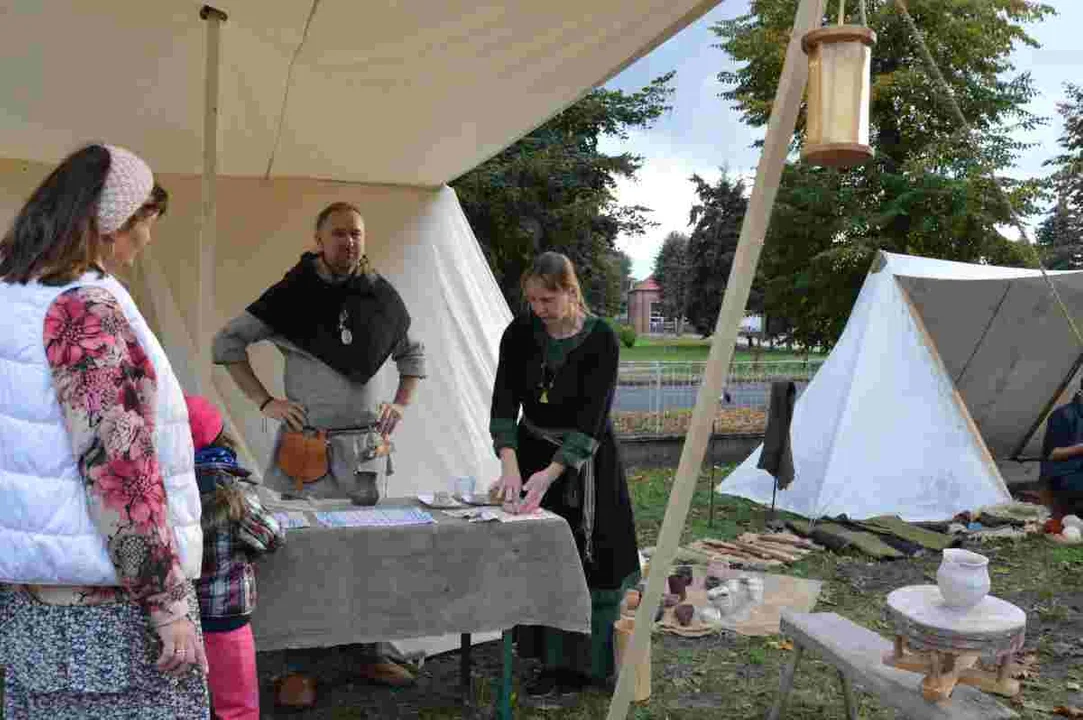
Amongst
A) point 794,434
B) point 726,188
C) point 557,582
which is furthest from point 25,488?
point 726,188

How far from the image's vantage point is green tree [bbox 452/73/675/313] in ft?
37.2

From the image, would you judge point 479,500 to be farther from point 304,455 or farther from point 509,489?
point 304,455

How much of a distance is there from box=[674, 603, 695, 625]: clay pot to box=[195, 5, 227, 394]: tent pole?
7.06ft

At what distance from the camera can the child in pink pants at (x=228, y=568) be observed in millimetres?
1930

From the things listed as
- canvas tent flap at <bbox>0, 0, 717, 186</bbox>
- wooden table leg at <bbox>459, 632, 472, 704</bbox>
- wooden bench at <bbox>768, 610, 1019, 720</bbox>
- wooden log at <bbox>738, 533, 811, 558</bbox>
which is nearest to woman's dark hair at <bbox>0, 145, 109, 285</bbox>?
canvas tent flap at <bbox>0, 0, 717, 186</bbox>

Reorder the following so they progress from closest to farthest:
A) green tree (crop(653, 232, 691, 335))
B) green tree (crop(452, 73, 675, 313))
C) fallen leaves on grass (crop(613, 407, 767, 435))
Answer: fallen leaves on grass (crop(613, 407, 767, 435)) → green tree (crop(452, 73, 675, 313)) → green tree (crop(653, 232, 691, 335))

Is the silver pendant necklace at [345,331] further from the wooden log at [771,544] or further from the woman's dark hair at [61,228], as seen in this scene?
the wooden log at [771,544]

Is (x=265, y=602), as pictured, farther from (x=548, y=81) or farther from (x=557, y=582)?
(x=548, y=81)

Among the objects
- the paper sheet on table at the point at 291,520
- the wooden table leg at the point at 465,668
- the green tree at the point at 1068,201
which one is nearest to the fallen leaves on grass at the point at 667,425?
the wooden table leg at the point at 465,668

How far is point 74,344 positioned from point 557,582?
149 centimetres

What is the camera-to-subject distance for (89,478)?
1290mm

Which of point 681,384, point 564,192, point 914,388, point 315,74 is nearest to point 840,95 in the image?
point 315,74

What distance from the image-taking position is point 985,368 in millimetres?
6832

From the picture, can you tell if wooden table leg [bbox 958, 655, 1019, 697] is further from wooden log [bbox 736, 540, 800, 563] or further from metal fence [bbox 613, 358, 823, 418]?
metal fence [bbox 613, 358, 823, 418]
